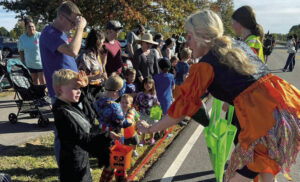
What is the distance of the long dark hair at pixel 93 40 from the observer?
4.36 m

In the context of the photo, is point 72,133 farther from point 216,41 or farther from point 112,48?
point 112,48

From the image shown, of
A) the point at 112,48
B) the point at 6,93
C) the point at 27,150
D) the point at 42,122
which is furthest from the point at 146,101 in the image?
the point at 6,93

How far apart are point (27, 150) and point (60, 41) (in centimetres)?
243

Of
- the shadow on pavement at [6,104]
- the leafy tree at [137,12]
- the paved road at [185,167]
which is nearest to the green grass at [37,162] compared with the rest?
the paved road at [185,167]

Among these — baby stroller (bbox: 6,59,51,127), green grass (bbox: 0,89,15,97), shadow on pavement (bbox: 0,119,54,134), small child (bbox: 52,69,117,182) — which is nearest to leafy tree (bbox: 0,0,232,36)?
green grass (bbox: 0,89,15,97)

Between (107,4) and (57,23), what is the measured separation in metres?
9.06

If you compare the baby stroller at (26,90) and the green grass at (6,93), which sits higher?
the baby stroller at (26,90)

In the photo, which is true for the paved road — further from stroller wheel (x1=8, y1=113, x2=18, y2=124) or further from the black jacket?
stroller wheel (x1=8, y1=113, x2=18, y2=124)

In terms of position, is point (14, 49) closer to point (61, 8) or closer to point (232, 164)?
point (61, 8)

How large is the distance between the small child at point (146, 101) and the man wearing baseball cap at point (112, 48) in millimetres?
800

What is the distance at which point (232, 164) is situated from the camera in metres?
2.21

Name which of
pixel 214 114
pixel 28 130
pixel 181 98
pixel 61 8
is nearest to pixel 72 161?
pixel 181 98

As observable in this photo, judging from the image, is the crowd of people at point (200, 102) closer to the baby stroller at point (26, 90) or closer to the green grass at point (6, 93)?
the baby stroller at point (26, 90)

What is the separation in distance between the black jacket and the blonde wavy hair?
1.28 meters
